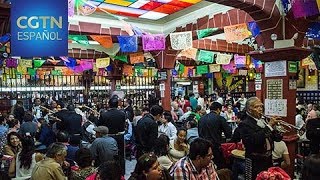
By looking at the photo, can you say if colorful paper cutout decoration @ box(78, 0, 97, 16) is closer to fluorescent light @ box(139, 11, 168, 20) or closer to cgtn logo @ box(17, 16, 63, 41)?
cgtn logo @ box(17, 16, 63, 41)

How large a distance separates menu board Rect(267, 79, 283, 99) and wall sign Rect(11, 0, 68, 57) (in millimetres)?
3775

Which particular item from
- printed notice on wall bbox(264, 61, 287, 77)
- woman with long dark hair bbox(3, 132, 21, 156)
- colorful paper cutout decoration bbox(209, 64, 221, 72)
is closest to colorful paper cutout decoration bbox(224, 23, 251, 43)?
printed notice on wall bbox(264, 61, 287, 77)

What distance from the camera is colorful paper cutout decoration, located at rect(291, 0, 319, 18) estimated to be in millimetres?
5586

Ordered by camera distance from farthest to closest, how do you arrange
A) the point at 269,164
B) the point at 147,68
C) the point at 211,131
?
1. the point at 147,68
2. the point at 211,131
3. the point at 269,164

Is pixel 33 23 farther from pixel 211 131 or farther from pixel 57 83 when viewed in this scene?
pixel 57 83

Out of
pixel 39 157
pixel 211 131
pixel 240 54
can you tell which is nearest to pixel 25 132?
pixel 39 157

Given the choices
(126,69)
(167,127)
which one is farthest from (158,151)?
(126,69)

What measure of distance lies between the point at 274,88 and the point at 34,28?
423cm

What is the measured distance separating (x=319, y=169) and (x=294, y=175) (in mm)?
3690

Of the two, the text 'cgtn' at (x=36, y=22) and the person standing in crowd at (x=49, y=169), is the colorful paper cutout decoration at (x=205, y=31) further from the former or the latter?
the person standing in crowd at (x=49, y=169)

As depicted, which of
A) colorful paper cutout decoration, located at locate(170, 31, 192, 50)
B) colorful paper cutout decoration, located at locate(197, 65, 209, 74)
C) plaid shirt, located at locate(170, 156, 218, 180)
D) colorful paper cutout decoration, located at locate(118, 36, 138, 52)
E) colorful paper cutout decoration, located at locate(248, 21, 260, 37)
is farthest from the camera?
colorful paper cutout decoration, located at locate(197, 65, 209, 74)

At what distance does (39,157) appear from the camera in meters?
4.53

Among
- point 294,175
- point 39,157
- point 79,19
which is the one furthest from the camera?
point 79,19

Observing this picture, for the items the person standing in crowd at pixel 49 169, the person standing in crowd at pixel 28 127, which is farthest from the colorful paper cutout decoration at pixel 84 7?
the person standing in crowd at pixel 49 169
